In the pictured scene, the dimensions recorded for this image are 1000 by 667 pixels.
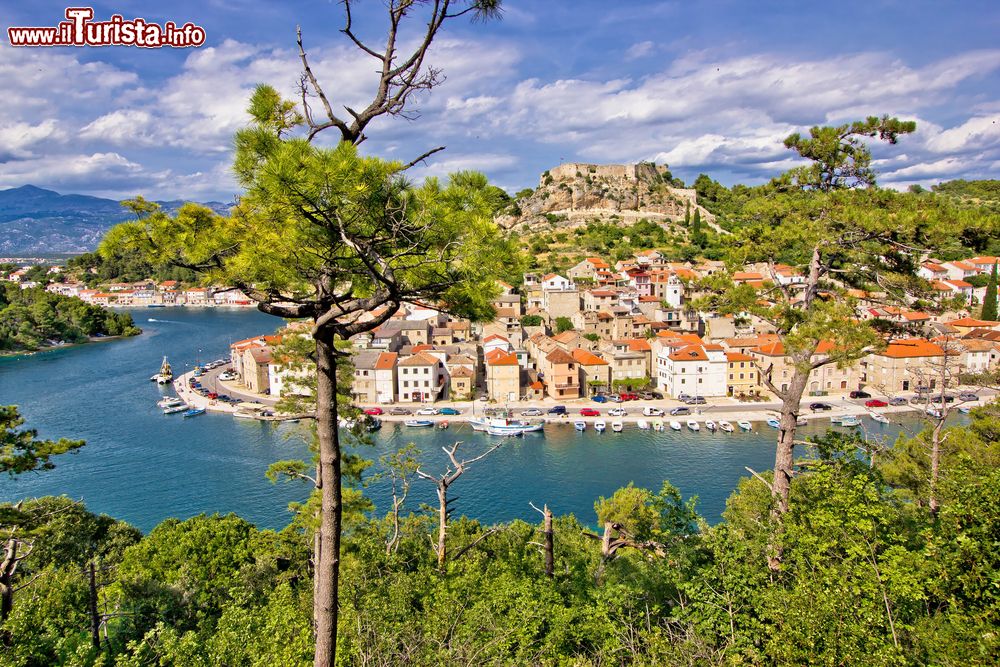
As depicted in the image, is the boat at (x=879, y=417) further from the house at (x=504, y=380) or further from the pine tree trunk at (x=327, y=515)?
the pine tree trunk at (x=327, y=515)

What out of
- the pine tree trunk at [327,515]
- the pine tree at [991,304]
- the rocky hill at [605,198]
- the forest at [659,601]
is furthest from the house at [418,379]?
the rocky hill at [605,198]

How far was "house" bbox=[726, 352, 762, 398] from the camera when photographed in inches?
1048

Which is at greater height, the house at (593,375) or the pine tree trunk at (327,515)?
the pine tree trunk at (327,515)

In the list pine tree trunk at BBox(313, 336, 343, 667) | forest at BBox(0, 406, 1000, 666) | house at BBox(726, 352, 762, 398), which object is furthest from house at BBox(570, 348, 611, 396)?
pine tree trunk at BBox(313, 336, 343, 667)

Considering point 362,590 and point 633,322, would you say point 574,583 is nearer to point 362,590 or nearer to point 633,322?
point 362,590

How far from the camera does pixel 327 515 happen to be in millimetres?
3107

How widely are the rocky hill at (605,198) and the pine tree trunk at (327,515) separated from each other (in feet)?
200

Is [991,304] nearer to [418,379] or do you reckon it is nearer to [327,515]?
[418,379]

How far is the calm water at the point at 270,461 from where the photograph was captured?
16.5 meters

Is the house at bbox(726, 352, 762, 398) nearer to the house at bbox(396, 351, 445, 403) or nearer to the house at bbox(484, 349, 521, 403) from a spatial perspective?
the house at bbox(484, 349, 521, 403)

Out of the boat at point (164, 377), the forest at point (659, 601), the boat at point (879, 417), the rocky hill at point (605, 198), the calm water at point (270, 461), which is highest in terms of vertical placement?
the rocky hill at point (605, 198)

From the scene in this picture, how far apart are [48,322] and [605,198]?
5468 centimetres

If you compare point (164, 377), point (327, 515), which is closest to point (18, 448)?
point (327, 515)

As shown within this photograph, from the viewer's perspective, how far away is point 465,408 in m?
25.7
